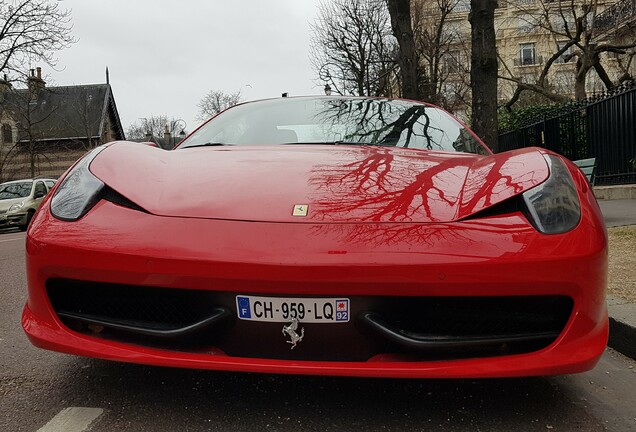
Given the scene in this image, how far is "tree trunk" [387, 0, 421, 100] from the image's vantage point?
1124 centimetres

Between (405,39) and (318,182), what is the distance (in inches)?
402

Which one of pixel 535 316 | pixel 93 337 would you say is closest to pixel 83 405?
pixel 93 337

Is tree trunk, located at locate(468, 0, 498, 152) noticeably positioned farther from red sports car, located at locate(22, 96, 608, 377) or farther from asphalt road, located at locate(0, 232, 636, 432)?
red sports car, located at locate(22, 96, 608, 377)

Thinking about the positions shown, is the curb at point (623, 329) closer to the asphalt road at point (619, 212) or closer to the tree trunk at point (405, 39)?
the asphalt road at point (619, 212)

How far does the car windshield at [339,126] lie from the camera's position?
2.79m

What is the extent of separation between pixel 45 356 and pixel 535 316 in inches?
82.4

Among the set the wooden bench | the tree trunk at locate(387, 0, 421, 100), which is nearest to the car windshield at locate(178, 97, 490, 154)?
the wooden bench

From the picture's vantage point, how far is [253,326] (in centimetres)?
167

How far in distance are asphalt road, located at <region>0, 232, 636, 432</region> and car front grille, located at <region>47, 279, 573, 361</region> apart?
25 cm

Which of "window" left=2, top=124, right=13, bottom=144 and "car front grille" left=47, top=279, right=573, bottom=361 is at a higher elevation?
"window" left=2, top=124, right=13, bottom=144

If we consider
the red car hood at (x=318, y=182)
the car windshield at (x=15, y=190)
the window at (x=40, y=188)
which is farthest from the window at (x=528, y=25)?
the red car hood at (x=318, y=182)

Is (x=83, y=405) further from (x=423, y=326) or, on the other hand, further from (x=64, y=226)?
(x=423, y=326)

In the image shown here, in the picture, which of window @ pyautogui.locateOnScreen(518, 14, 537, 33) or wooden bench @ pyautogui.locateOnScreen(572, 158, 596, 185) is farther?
window @ pyautogui.locateOnScreen(518, 14, 537, 33)

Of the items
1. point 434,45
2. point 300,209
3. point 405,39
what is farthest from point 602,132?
point 434,45
